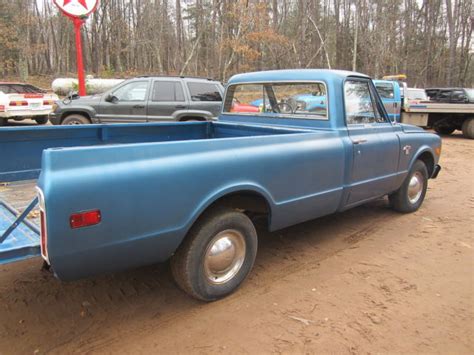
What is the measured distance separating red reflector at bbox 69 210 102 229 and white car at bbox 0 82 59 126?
11.7 metres

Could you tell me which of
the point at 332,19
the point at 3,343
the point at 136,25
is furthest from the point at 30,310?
the point at 332,19

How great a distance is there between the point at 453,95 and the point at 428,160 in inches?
456

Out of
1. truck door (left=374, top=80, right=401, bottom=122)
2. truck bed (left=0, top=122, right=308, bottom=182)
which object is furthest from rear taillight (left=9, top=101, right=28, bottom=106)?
truck door (left=374, top=80, right=401, bottom=122)

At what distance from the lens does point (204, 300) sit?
10.3 ft

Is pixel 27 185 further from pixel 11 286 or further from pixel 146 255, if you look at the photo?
pixel 146 255

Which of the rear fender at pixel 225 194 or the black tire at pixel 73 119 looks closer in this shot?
the rear fender at pixel 225 194

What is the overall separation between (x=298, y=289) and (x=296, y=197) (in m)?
0.77

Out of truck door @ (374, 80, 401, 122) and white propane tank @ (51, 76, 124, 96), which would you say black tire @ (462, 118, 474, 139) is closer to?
truck door @ (374, 80, 401, 122)

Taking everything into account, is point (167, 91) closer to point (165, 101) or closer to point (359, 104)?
point (165, 101)

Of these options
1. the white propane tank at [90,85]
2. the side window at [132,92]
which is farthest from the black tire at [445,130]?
the white propane tank at [90,85]

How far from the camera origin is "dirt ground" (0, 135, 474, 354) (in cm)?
271

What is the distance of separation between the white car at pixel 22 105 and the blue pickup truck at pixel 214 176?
9.91 meters

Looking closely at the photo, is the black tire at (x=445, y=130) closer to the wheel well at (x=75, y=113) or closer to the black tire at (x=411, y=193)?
the black tire at (x=411, y=193)

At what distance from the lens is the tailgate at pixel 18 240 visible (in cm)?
242
